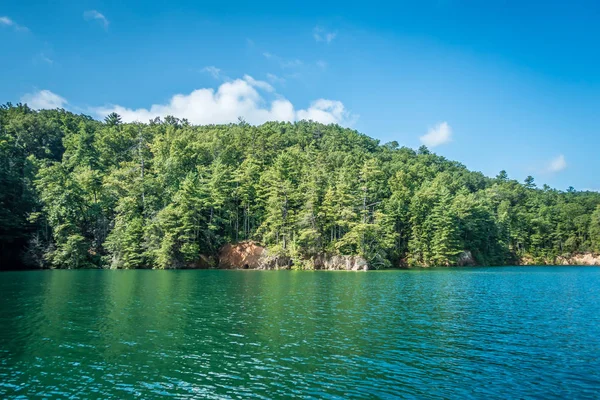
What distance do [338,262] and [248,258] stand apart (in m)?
16.8

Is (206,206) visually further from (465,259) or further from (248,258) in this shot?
(465,259)

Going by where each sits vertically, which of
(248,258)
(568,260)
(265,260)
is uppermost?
(568,260)

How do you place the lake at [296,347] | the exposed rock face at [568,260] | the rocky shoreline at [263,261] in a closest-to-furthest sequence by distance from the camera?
the lake at [296,347]
the rocky shoreline at [263,261]
the exposed rock face at [568,260]

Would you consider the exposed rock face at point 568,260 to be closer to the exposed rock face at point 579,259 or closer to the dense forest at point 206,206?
the exposed rock face at point 579,259

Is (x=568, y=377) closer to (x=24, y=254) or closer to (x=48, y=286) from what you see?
(x=48, y=286)

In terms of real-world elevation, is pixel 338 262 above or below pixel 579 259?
below

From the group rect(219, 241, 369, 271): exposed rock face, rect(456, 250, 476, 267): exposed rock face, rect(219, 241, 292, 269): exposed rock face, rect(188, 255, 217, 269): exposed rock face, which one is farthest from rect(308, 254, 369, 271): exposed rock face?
rect(456, 250, 476, 267): exposed rock face

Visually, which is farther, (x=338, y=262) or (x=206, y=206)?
(x=206, y=206)

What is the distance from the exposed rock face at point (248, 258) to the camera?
71.1 m

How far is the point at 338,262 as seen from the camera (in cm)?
7019

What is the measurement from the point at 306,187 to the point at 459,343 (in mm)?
57904

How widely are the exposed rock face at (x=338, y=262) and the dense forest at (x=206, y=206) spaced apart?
1.32 meters

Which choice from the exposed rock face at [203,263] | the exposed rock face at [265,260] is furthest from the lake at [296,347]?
the exposed rock face at [203,263]

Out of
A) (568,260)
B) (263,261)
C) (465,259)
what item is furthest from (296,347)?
(568,260)
